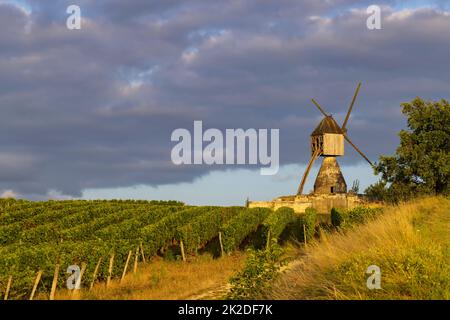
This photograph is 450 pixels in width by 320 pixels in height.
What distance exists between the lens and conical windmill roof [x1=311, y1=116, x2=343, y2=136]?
68.7m

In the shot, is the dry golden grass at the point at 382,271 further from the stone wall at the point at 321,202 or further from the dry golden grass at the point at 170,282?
the stone wall at the point at 321,202

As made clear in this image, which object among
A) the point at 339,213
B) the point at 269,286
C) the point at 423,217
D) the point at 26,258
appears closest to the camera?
the point at 269,286

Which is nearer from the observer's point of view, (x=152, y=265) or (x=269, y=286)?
(x=269, y=286)

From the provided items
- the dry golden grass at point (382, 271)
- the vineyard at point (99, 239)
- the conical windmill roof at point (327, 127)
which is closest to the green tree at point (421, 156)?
the vineyard at point (99, 239)

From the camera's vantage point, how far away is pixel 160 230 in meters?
39.7

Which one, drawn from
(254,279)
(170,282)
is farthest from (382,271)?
(170,282)

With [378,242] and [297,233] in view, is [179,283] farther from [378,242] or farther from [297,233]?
[297,233]

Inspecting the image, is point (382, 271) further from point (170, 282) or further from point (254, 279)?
point (170, 282)

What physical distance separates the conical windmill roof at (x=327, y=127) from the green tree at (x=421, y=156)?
16931 mm

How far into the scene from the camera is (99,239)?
30391mm

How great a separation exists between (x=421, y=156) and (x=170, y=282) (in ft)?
103
